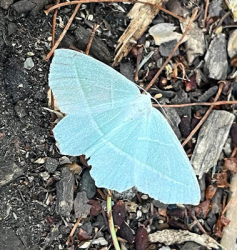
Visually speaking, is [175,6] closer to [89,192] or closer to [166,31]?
[166,31]

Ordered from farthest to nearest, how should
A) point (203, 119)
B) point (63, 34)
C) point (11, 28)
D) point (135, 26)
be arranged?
point (203, 119), point (135, 26), point (63, 34), point (11, 28)

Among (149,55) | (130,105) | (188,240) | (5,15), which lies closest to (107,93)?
(130,105)

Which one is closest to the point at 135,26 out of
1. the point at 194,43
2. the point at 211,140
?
the point at 194,43

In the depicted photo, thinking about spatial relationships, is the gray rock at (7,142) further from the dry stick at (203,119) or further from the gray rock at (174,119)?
the dry stick at (203,119)

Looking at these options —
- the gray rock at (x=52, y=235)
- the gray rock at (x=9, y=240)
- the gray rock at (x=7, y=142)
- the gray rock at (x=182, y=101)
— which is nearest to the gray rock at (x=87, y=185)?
the gray rock at (x=52, y=235)

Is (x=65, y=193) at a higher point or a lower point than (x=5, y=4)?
lower

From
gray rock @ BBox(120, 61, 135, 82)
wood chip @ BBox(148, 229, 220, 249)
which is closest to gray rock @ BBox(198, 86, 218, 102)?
gray rock @ BBox(120, 61, 135, 82)

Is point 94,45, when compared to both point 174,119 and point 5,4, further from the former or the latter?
point 174,119

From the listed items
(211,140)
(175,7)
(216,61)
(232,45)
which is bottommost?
(211,140)
